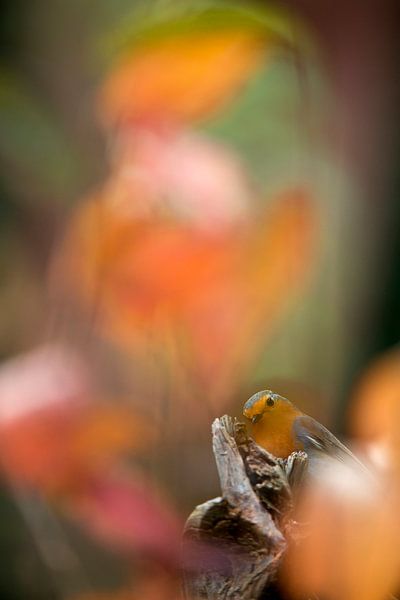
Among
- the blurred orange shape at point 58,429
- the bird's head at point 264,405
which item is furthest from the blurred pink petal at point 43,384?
the bird's head at point 264,405

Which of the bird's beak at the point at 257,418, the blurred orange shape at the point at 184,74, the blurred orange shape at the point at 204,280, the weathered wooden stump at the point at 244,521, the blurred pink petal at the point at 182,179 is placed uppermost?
the blurred orange shape at the point at 184,74

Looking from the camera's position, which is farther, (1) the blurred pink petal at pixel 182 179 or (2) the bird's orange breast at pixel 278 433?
(1) the blurred pink petal at pixel 182 179

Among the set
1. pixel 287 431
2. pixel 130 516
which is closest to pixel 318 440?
pixel 287 431

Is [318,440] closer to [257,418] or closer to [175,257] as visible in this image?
[257,418]

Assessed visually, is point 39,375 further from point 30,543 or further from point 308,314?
point 30,543

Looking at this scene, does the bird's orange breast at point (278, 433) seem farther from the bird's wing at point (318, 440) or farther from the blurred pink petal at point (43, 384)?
the blurred pink petal at point (43, 384)

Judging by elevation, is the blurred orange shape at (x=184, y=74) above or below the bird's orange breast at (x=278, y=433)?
above

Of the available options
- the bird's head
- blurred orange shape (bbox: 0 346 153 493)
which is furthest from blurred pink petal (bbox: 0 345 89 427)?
the bird's head

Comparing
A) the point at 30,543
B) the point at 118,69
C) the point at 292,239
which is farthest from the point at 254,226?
the point at 30,543
